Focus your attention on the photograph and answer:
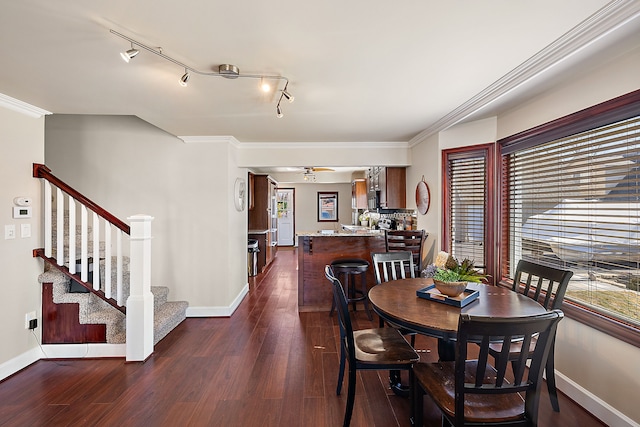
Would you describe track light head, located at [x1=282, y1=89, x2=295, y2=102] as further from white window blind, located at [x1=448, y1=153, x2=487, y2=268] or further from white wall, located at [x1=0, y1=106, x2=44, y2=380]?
white wall, located at [x1=0, y1=106, x2=44, y2=380]

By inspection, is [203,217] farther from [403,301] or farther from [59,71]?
[403,301]

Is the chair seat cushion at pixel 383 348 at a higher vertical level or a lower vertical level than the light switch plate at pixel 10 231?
lower

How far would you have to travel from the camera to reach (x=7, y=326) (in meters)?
2.47

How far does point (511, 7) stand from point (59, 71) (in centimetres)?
288

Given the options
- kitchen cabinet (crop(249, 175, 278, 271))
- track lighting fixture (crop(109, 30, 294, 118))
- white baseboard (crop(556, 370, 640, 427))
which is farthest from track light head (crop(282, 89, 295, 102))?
kitchen cabinet (crop(249, 175, 278, 271))

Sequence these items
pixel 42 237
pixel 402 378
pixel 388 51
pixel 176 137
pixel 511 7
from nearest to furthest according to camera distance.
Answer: pixel 511 7
pixel 388 51
pixel 402 378
pixel 42 237
pixel 176 137

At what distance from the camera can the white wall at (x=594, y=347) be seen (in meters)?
1.73

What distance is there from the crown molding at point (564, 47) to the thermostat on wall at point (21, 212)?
419cm

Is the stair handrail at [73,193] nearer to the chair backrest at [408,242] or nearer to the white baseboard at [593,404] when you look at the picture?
the chair backrest at [408,242]

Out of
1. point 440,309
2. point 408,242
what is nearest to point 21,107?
point 440,309

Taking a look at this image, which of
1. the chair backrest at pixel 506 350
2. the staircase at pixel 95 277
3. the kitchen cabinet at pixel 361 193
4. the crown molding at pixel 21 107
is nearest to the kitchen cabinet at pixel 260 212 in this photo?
the kitchen cabinet at pixel 361 193

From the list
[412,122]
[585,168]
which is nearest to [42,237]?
[412,122]

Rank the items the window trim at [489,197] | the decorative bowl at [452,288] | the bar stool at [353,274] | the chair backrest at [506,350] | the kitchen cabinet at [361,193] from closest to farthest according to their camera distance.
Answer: the chair backrest at [506,350], the decorative bowl at [452,288], the window trim at [489,197], the bar stool at [353,274], the kitchen cabinet at [361,193]

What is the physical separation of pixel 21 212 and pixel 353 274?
342cm
